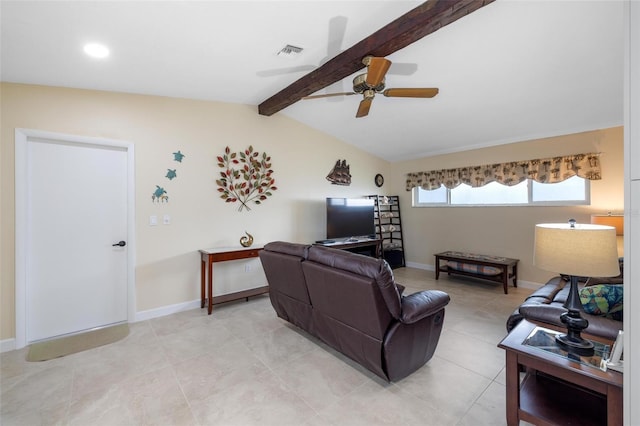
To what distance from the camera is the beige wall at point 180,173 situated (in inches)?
106

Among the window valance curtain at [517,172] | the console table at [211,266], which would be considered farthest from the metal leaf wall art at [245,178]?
the window valance curtain at [517,172]

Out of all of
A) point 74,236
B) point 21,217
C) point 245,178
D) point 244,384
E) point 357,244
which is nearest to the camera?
point 244,384

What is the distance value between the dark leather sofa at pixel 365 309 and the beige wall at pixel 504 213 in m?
3.40

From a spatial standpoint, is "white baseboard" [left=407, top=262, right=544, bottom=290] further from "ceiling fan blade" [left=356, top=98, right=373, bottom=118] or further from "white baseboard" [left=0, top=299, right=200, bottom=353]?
"white baseboard" [left=0, top=299, right=200, bottom=353]

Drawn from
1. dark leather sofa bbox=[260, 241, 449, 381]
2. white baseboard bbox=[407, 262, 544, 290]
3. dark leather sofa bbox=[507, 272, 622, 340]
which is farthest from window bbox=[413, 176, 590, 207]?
dark leather sofa bbox=[260, 241, 449, 381]

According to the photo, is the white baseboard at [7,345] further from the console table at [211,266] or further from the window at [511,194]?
the window at [511,194]

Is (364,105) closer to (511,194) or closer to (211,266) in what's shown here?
(211,266)

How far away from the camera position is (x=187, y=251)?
12.2 ft

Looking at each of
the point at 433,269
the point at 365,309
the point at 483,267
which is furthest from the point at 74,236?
the point at 433,269

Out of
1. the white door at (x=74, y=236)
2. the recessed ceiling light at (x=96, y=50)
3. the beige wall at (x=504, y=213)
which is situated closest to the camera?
the recessed ceiling light at (x=96, y=50)

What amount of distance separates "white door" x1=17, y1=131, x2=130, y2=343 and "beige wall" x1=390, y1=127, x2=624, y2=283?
5319 millimetres

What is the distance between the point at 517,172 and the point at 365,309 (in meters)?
Result: 4.22

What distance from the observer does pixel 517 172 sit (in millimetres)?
4602

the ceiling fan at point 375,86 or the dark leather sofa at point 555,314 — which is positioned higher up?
the ceiling fan at point 375,86
